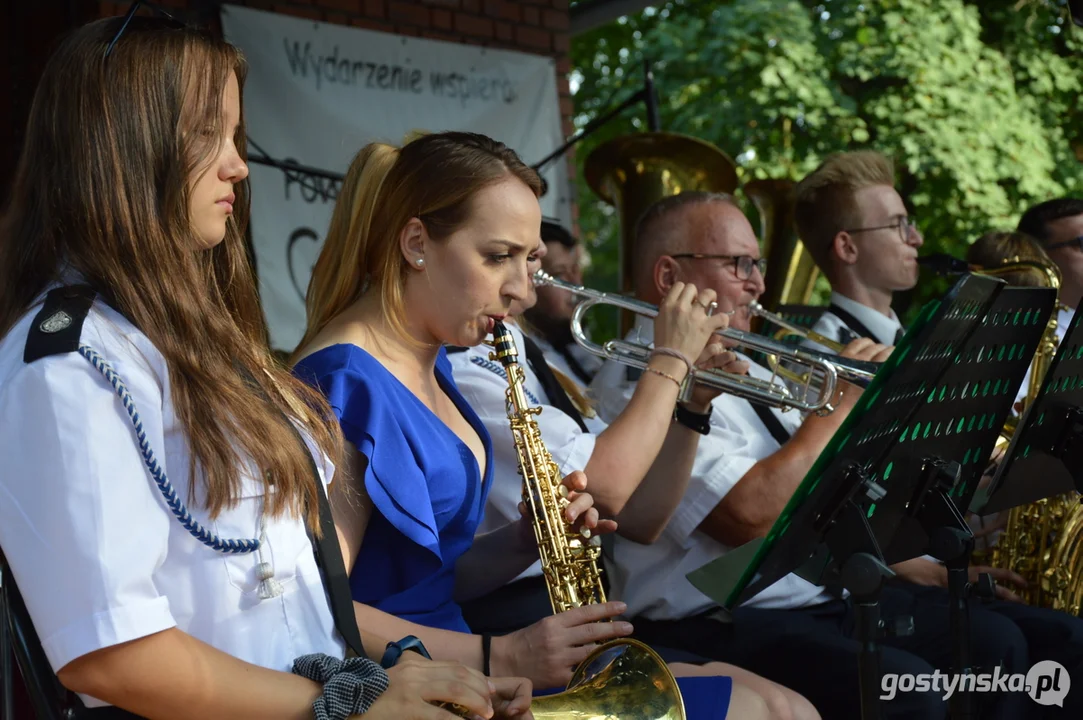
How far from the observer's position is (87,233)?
5.43 feet

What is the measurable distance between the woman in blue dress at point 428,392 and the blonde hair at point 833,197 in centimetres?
237

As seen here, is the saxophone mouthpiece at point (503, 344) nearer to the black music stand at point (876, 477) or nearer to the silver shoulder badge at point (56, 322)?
the black music stand at point (876, 477)

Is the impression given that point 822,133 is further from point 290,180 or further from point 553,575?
point 553,575

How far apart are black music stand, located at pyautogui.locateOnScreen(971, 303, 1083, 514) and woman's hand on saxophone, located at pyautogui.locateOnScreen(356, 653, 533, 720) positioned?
1524 mm

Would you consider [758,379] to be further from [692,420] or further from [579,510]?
[579,510]

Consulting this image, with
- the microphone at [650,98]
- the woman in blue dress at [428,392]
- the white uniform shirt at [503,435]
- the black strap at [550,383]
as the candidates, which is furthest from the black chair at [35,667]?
the microphone at [650,98]

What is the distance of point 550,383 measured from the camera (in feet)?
11.2

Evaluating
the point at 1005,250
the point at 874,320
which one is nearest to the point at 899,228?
the point at 874,320

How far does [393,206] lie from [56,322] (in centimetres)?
114

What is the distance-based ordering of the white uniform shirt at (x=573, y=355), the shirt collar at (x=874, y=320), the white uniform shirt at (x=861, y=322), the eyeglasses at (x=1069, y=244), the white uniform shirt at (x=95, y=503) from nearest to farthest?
→ 1. the white uniform shirt at (x=95, y=503)
2. the white uniform shirt at (x=573, y=355)
3. the white uniform shirt at (x=861, y=322)
4. the shirt collar at (x=874, y=320)
5. the eyeglasses at (x=1069, y=244)

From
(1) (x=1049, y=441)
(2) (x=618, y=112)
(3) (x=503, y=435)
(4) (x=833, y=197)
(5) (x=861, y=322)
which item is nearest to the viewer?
(1) (x=1049, y=441)

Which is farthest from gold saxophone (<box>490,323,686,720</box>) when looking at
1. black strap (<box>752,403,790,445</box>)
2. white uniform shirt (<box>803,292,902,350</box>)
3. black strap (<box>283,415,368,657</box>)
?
Answer: white uniform shirt (<box>803,292,902,350</box>)

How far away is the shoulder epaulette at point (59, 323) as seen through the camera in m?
1.54

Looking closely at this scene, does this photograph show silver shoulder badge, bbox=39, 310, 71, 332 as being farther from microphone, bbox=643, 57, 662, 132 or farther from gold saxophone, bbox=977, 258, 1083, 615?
microphone, bbox=643, 57, 662, 132
